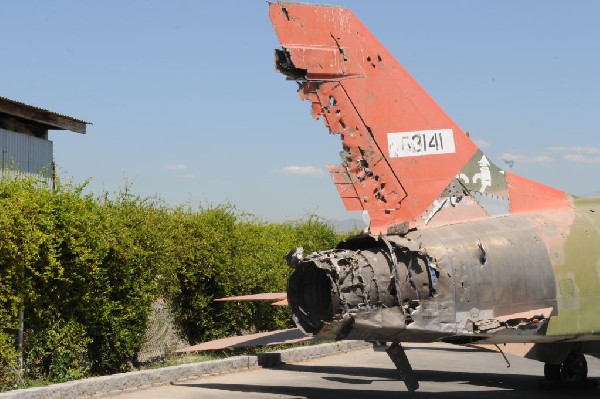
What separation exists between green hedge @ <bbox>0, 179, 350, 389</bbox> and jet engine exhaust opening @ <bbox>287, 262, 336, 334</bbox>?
494 cm

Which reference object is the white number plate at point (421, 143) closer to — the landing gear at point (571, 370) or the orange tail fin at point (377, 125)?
the orange tail fin at point (377, 125)

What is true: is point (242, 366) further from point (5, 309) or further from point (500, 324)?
point (500, 324)

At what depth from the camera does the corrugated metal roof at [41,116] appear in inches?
957

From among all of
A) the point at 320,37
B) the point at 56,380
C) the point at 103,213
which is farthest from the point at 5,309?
the point at 320,37

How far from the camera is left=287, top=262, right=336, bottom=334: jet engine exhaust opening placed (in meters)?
13.4

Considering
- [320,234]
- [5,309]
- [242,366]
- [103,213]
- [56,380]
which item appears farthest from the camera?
[320,234]

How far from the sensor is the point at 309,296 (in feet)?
44.6

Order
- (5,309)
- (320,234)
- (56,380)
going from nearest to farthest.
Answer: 1. (5,309)
2. (56,380)
3. (320,234)

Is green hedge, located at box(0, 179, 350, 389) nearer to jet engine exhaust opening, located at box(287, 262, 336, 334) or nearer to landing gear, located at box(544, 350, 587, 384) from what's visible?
jet engine exhaust opening, located at box(287, 262, 336, 334)

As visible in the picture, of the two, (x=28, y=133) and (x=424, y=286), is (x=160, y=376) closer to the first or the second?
(x=424, y=286)

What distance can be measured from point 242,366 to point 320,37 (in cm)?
908

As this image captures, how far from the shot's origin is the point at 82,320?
17406 mm

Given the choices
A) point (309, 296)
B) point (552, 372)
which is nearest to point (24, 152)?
point (309, 296)

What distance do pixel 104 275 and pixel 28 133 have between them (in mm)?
9941
